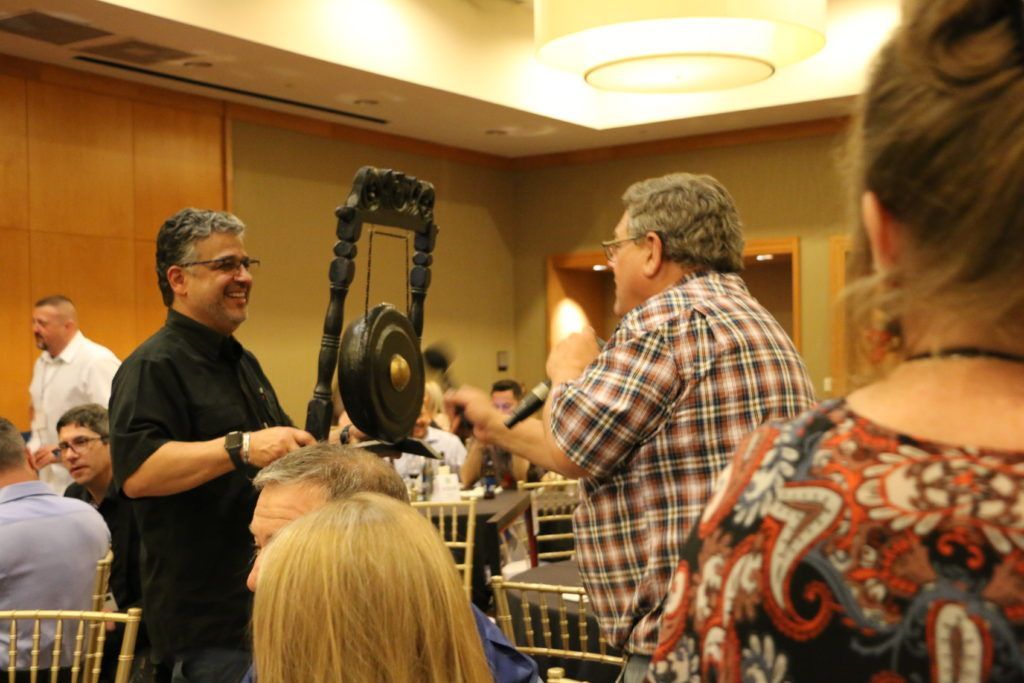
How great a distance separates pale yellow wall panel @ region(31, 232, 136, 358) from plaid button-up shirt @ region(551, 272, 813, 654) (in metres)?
5.64

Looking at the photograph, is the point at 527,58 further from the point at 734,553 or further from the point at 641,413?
the point at 734,553

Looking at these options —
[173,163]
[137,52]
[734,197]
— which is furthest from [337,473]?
[734,197]

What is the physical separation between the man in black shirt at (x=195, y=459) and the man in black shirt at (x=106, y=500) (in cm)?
78

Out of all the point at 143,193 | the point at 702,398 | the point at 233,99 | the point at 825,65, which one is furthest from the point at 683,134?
the point at 702,398

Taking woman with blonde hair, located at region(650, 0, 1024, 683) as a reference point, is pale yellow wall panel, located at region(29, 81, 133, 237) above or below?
above

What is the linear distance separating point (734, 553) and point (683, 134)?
29.8ft

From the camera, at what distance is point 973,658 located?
72 centimetres

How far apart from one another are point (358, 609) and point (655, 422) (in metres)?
0.90

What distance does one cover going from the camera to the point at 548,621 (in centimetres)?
299

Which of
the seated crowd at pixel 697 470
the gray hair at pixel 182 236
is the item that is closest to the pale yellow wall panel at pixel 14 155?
the seated crowd at pixel 697 470

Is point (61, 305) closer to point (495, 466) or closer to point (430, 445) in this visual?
point (430, 445)

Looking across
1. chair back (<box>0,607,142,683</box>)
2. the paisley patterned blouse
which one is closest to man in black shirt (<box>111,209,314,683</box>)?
chair back (<box>0,607,142,683</box>)

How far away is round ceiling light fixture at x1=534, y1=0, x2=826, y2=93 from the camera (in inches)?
209

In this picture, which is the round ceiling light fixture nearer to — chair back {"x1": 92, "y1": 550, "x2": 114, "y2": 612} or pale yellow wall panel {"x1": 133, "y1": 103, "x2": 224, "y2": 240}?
pale yellow wall panel {"x1": 133, "y1": 103, "x2": 224, "y2": 240}
